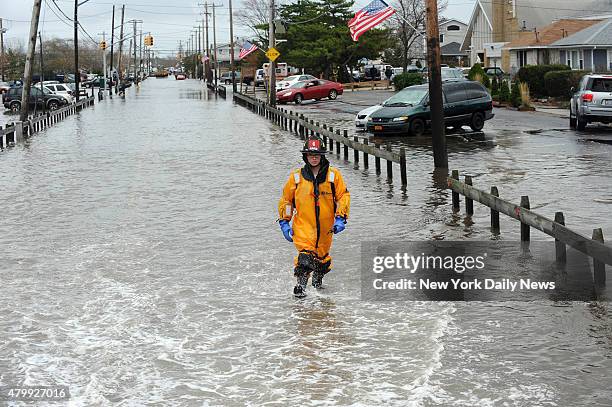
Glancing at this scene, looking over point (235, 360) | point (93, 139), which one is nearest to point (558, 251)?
point (235, 360)

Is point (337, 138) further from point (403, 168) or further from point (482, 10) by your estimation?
point (482, 10)

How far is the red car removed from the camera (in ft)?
199

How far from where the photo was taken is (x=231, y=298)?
10.8 meters

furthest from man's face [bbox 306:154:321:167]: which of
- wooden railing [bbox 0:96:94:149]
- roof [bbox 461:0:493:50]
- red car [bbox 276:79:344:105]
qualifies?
roof [bbox 461:0:493:50]

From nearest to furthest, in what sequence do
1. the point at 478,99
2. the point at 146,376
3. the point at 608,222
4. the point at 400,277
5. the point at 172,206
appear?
the point at 146,376 < the point at 400,277 < the point at 608,222 < the point at 172,206 < the point at 478,99

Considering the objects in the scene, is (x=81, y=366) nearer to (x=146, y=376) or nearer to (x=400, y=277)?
(x=146, y=376)

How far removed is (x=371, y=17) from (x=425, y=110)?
1540cm

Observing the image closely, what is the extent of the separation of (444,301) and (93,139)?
1050 inches

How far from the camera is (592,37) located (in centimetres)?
6331

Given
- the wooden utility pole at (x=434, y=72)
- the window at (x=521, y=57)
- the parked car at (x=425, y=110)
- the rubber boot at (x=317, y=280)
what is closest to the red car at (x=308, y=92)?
the window at (x=521, y=57)

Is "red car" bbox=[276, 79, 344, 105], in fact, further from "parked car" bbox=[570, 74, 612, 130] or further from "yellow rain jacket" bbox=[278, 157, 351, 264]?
"yellow rain jacket" bbox=[278, 157, 351, 264]

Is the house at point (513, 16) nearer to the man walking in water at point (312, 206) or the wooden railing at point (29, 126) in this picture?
the wooden railing at point (29, 126)

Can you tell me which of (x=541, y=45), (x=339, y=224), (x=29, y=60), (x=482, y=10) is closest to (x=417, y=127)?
(x=29, y=60)

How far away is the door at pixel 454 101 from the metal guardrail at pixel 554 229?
16910 mm
